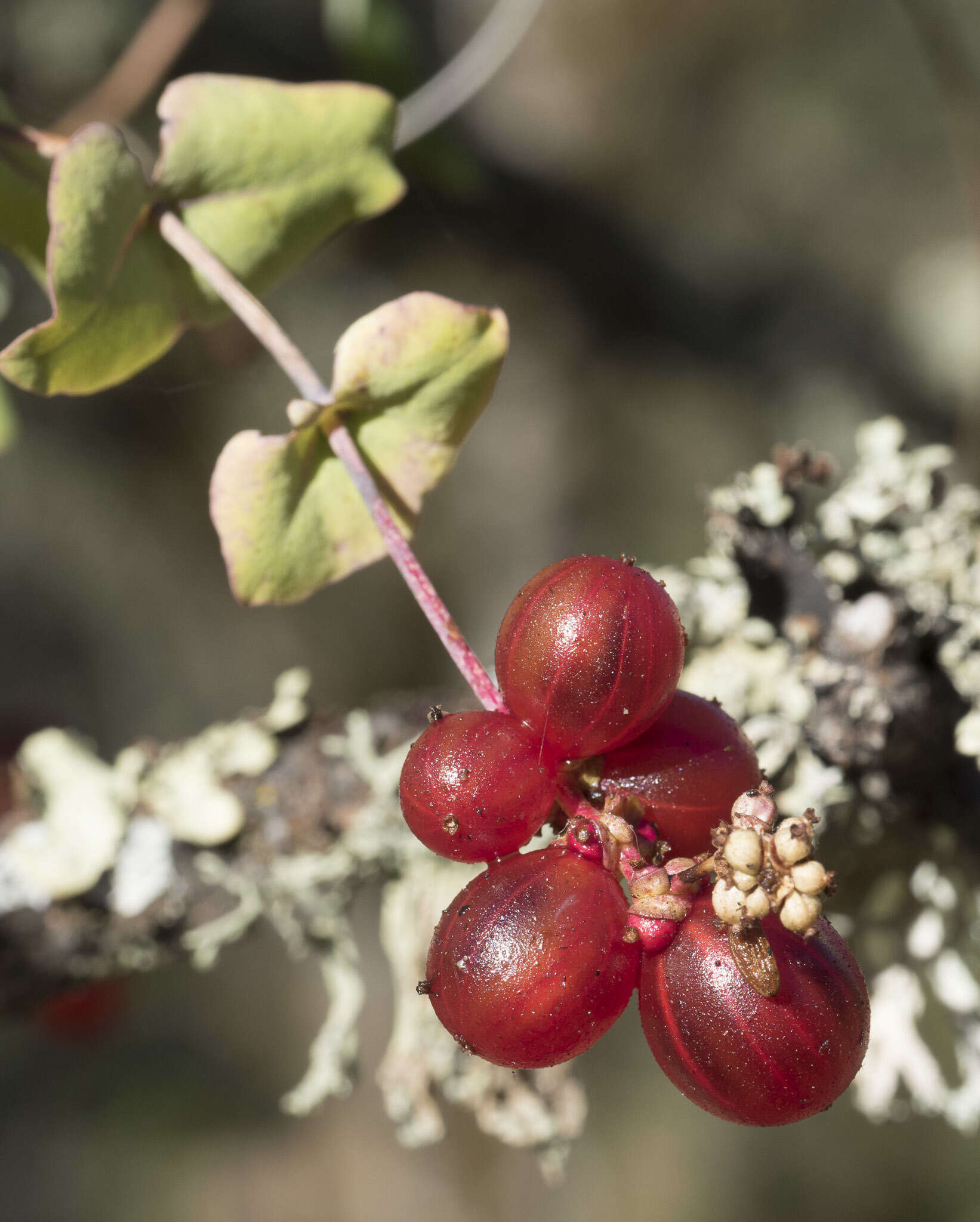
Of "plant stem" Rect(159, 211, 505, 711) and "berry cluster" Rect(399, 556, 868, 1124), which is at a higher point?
"plant stem" Rect(159, 211, 505, 711)

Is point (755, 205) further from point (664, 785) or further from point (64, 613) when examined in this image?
point (664, 785)

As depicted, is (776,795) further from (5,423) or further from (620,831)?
(5,423)

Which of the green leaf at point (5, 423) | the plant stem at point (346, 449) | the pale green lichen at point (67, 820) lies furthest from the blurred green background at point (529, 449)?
the plant stem at point (346, 449)

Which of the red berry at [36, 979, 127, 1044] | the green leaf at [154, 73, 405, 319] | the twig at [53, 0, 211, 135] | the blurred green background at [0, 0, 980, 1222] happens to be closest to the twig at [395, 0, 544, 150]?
the blurred green background at [0, 0, 980, 1222]

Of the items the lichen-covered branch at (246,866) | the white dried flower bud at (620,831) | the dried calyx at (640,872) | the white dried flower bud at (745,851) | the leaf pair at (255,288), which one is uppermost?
the leaf pair at (255,288)

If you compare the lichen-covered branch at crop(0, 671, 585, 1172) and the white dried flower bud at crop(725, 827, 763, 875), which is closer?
the white dried flower bud at crop(725, 827, 763, 875)

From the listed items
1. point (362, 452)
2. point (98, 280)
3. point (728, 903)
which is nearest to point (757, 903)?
point (728, 903)

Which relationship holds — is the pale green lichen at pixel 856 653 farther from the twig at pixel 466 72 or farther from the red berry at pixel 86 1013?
the red berry at pixel 86 1013

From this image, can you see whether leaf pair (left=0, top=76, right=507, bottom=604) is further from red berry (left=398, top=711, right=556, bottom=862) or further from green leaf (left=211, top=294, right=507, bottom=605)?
red berry (left=398, top=711, right=556, bottom=862)
